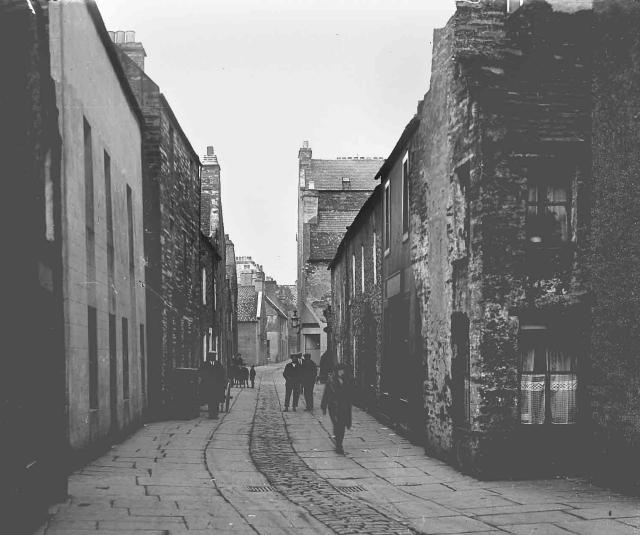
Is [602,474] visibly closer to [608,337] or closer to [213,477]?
[608,337]

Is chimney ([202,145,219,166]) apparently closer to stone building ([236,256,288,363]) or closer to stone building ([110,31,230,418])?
stone building ([110,31,230,418])

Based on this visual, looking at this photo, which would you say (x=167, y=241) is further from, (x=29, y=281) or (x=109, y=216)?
(x=29, y=281)

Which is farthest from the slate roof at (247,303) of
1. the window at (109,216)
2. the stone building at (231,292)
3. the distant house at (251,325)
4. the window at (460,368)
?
the window at (460,368)

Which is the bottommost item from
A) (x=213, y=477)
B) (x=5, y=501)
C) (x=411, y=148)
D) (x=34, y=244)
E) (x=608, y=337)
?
(x=213, y=477)

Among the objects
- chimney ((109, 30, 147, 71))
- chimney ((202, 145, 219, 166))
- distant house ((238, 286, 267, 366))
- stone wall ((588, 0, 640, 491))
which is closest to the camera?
stone wall ((588, 0, 640, 491))

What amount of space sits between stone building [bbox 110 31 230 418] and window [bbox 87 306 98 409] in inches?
269

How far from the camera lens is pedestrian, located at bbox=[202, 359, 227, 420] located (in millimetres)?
21078

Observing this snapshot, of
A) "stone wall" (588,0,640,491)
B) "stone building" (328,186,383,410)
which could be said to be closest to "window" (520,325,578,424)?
"stone wall" (588,0,640,491)

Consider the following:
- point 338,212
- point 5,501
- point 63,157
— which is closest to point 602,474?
point 5,501

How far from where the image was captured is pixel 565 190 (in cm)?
1248

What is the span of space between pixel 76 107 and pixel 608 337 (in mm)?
8529

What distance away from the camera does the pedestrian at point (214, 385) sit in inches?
830

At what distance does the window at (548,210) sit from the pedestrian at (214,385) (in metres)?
11.1

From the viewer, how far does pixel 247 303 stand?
69.4 meters
